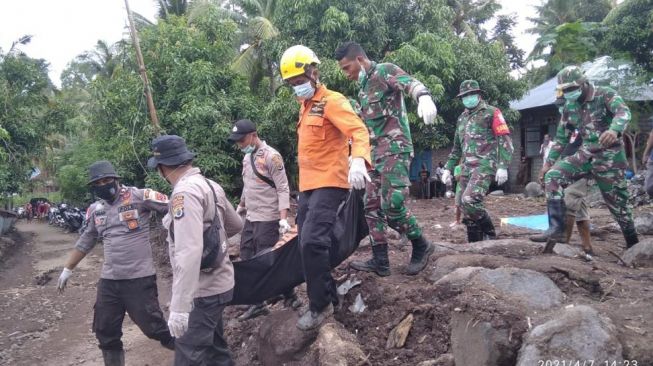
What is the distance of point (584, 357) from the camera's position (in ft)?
8.22

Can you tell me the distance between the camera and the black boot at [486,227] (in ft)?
17.6

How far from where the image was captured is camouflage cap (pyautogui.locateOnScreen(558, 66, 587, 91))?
4.85 meters

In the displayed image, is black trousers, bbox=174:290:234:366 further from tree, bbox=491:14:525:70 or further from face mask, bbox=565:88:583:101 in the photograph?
Result: tree, bbox=491:14:525:70

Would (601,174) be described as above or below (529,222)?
above

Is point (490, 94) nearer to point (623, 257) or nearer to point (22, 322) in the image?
point (623, 257)

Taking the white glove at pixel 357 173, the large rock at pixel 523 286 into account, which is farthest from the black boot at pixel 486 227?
the white glove at pixel 357 173

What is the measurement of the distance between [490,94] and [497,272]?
12.7 metres

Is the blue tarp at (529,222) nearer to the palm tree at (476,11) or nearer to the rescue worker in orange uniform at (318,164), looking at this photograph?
the rescue worker in orange uniform at (318,164)

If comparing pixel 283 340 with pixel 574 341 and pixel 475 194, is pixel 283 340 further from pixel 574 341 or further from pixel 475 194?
pixel 475 194

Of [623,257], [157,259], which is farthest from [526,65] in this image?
[623,257]

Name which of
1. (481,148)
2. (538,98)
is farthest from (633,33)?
(481,148)

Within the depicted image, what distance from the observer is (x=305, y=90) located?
144 inches

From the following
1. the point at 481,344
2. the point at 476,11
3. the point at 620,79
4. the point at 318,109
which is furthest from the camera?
the point at 476,11

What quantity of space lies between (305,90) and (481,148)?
2584 mm
